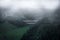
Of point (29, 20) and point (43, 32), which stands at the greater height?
point (29, 20)

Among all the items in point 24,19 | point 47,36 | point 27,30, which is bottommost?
point 47,36

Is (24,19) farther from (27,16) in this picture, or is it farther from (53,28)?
(53,28)

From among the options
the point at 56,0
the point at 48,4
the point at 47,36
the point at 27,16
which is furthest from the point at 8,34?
the point at 56,0

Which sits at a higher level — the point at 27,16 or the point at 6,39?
the point at 27,16

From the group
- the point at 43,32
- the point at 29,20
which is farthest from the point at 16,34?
the point at 43,32

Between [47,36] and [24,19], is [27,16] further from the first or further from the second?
[47,36]

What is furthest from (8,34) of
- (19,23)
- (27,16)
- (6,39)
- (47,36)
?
Result: (47,36)

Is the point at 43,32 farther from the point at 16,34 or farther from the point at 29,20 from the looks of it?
the point at 16,34
